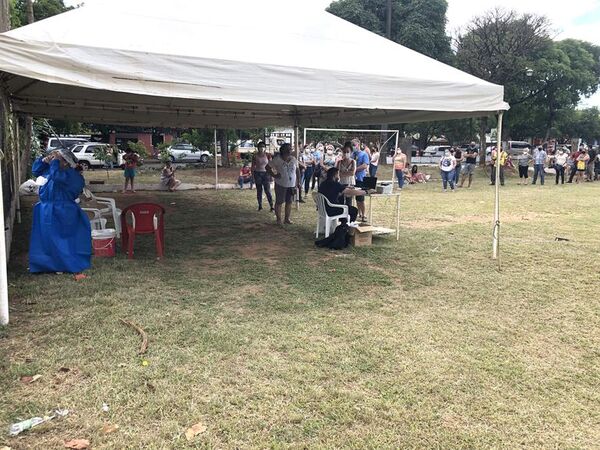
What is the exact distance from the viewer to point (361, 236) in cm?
772

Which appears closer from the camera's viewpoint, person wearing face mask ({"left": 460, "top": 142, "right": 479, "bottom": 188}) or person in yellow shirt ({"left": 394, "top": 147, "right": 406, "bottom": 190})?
person in yellow shirt ({"left": 394, "top": 147, "right": 406, "bottom": 190})

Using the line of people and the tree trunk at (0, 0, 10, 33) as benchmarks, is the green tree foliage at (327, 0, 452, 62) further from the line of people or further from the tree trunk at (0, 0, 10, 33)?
the tree trunk at (0, 0, 10, 33)

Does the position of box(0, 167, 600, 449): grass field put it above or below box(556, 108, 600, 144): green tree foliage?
below

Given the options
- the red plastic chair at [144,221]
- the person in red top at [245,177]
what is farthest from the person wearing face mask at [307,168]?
the red plastic chair at [144,221]

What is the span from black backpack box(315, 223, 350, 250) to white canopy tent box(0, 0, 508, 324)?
2.24 m

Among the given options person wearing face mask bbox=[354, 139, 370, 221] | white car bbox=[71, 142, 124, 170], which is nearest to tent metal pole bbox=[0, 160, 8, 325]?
person wearing face mask bbox=[354, 139, 370, 221]

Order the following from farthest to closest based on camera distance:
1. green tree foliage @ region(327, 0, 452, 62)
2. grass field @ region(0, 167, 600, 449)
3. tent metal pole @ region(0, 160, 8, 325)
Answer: green tree foliage @ region(327, 0, 452, 62) < tent metal pole @ region(0, 160, 8, 325) < grass field @ region(0, 167, 600, 449)

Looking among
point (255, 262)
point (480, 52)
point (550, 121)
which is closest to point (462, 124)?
point (550, 121)

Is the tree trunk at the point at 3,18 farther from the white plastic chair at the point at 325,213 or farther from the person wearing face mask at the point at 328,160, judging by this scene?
the person wearing face mask at the point at 328,160

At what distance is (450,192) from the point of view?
54.3 ft

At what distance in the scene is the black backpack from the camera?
7.48 metres

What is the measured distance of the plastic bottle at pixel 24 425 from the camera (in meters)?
2.71

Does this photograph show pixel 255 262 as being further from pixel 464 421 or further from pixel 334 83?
pixel 464 421

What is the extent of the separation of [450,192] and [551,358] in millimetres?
13216
